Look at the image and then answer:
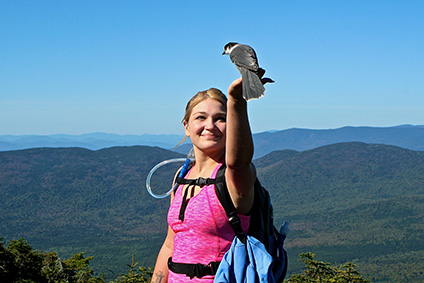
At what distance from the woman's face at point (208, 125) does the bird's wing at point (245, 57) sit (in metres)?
0.59

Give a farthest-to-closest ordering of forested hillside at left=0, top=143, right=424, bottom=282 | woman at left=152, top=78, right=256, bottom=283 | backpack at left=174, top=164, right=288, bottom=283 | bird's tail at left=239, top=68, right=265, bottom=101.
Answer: forested hillside at left=0, top=143, right=424, bottom=282 < backpack at left=174, top=164, right=288, bottom=283 < woman at left=152, top=78, right=256, bottom=283 < bird's tail at left=239, top=68, right=265, bottom=101

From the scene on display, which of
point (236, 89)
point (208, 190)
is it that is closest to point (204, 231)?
point (208, 190)

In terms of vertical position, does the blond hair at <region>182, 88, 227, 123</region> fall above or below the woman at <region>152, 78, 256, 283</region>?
above

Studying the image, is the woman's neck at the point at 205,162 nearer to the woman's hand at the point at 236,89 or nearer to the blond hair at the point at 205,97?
the blond hair at the point at 205,97

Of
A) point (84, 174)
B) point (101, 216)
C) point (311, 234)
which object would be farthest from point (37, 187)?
point (311, 234)

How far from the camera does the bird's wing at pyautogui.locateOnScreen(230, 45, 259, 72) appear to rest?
2207mm

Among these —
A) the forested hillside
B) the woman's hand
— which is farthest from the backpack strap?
the forested hillside

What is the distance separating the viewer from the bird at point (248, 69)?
2109 millimetres

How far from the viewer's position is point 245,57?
225 centimetres

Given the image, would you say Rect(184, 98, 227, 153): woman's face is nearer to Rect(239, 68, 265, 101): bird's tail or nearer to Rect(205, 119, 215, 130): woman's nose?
Rect(205, 119, 215, 130): woman's nose

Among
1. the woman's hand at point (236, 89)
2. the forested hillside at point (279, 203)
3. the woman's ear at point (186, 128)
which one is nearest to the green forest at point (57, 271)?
the woman's ear at point (186, 128)

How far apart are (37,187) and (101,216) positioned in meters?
29.1

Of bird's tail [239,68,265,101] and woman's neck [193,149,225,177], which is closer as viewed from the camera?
bird's tail [239,68,265,101]

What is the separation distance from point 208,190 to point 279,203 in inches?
4615
